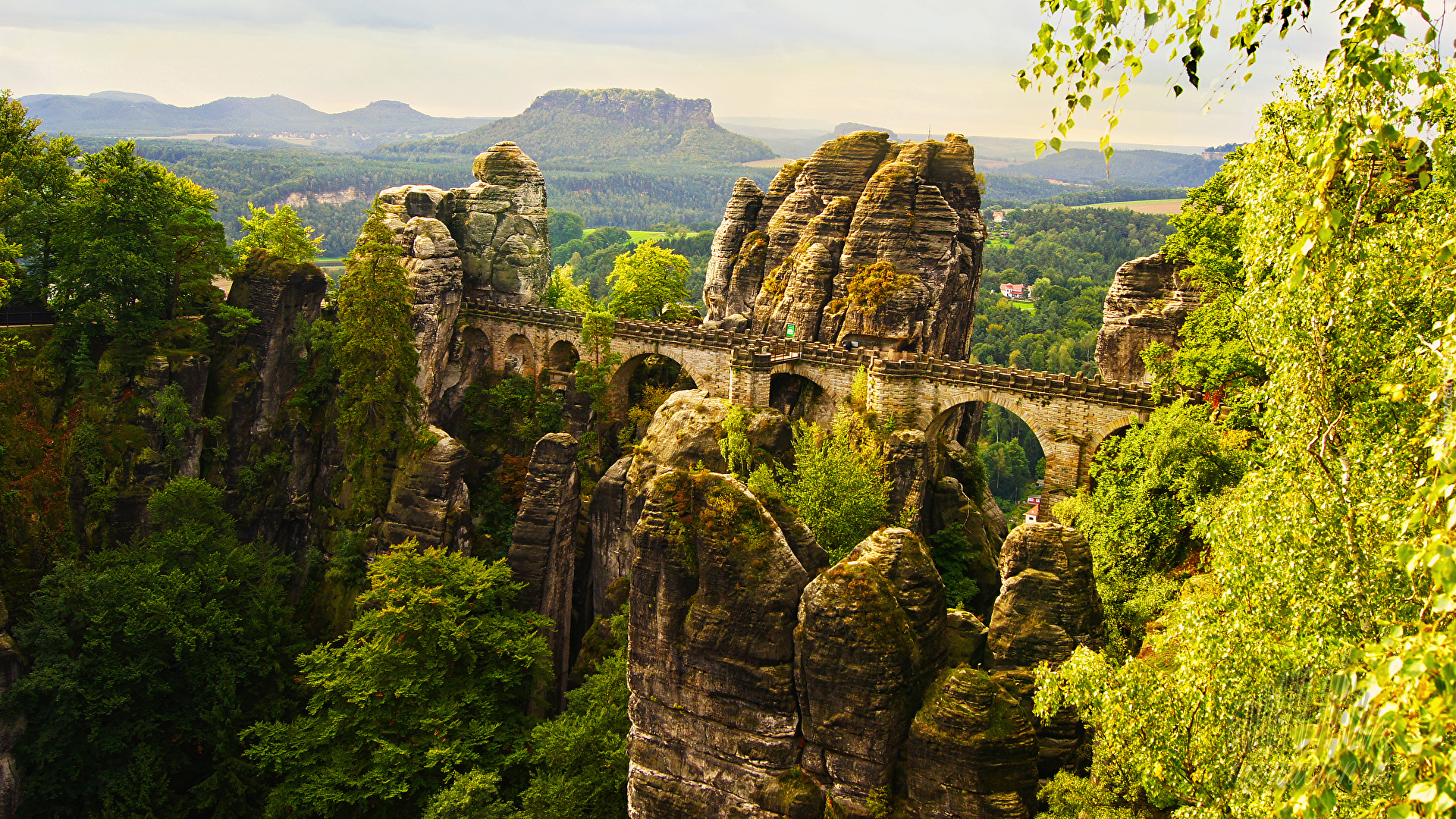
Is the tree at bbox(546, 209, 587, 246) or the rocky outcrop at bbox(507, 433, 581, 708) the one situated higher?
the tree at bbox(546, 209, 587, 246)

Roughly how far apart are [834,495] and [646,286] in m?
21.9

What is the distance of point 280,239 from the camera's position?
42656 mm

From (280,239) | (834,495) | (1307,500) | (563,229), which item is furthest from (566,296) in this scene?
(563,229)

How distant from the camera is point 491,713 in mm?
28938

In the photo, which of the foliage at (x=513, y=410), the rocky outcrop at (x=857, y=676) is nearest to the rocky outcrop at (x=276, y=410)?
the foliage at (x=513, y=410)

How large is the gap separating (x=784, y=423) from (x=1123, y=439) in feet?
38.3

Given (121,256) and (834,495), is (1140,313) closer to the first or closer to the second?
(834,495)

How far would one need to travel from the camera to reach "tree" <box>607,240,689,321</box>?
47875 mm

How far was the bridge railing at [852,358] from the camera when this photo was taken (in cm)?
3472

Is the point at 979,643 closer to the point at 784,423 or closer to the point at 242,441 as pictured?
the point at 784,423

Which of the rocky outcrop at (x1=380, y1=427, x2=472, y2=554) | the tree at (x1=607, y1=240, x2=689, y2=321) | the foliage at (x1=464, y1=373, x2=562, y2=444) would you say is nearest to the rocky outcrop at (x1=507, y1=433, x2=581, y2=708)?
the rocky outcrop at (x1=380, y1=427, x2=472, y2=554)

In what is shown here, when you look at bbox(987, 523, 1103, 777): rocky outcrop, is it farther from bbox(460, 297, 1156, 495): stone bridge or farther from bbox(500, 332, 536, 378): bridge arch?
bbox(500, 332, 536, 378): bridge arch

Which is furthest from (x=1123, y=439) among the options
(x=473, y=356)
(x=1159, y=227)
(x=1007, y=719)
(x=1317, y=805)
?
(x=1159, y=227)

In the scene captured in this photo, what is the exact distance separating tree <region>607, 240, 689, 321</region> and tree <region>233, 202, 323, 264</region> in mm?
14503
